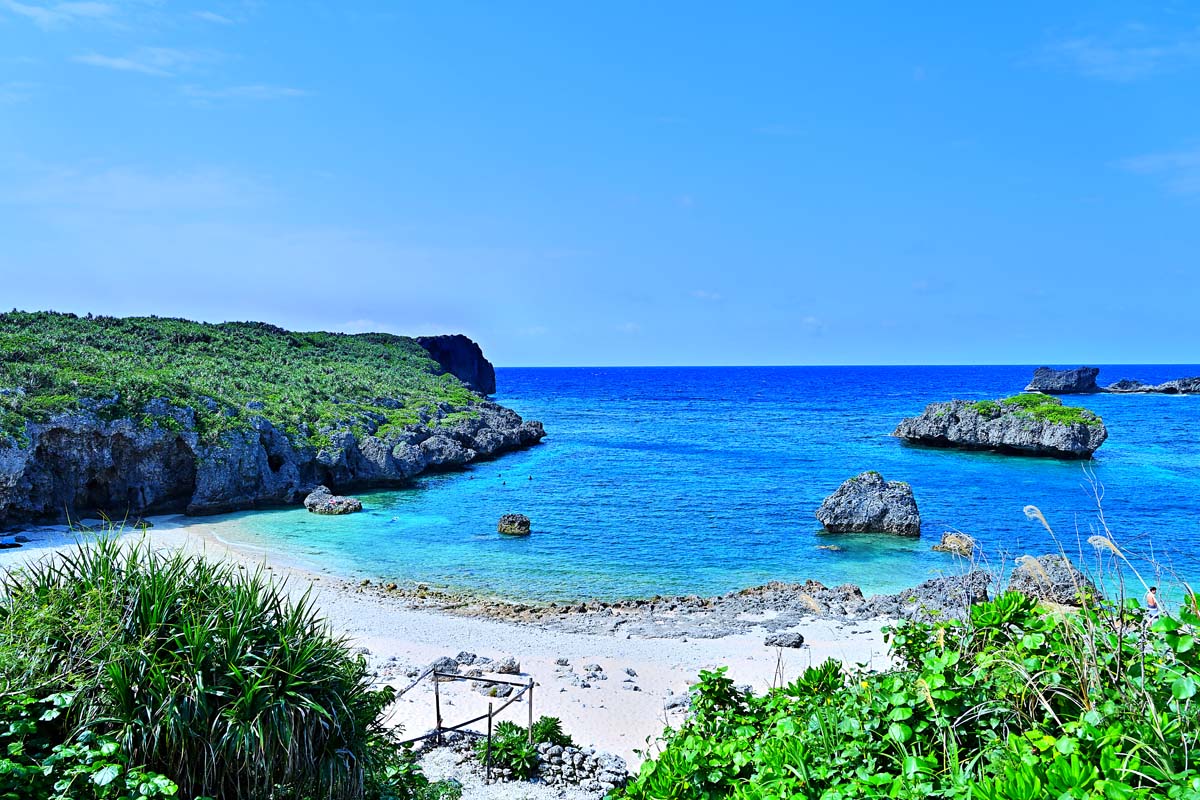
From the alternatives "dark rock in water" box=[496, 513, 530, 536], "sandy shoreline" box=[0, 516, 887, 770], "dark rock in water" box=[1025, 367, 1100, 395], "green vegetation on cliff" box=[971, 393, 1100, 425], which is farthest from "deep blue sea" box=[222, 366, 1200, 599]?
"dark rock in water" box=[1025, 367, 1100, 395]

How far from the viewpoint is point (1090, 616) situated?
525cm

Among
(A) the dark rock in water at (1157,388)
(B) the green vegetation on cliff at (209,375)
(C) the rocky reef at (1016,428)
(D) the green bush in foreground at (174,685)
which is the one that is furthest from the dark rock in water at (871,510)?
(A) the dark rock in water at (1157,388)

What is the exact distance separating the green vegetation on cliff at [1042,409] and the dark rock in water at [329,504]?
5050 cm

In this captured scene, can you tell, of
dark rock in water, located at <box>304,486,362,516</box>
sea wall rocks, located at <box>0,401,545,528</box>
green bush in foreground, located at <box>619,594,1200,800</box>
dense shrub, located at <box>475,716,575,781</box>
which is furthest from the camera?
dark rock in water, located at <box>304,486,362,516</box>

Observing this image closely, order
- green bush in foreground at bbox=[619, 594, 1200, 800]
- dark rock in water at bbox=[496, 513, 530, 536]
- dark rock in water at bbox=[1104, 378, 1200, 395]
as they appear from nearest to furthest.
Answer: green bush in foreground at bbox=[619, 594, 1200, 800]
dark rock in water at bbox=[496, 513, 530, 536]
dark rock in water at bbox=[1104, 378, 1200, 395]

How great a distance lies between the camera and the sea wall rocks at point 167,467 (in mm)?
31734

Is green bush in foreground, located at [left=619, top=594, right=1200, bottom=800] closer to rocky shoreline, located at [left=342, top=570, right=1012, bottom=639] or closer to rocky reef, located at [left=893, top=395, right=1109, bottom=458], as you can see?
rocky shoreline, located at [left=342, top=570, right=1012, bottom=639]

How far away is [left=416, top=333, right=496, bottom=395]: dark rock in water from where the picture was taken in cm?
12625

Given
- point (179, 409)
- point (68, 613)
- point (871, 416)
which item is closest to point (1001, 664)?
point (68, 613)

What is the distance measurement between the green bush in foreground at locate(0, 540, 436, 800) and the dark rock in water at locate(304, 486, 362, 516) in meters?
30.9

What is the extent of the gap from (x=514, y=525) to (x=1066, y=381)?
5466 inches

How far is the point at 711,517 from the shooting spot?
37656mm

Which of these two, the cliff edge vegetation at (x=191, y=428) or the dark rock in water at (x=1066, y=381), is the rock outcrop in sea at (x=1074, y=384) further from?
the cliff edge vegetation at (x=191, y=428)

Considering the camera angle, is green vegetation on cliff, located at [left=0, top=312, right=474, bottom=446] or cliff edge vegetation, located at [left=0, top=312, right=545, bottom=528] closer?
cliff edge vegetation, located at [left=0, top=312, right=545, bottom=528]
